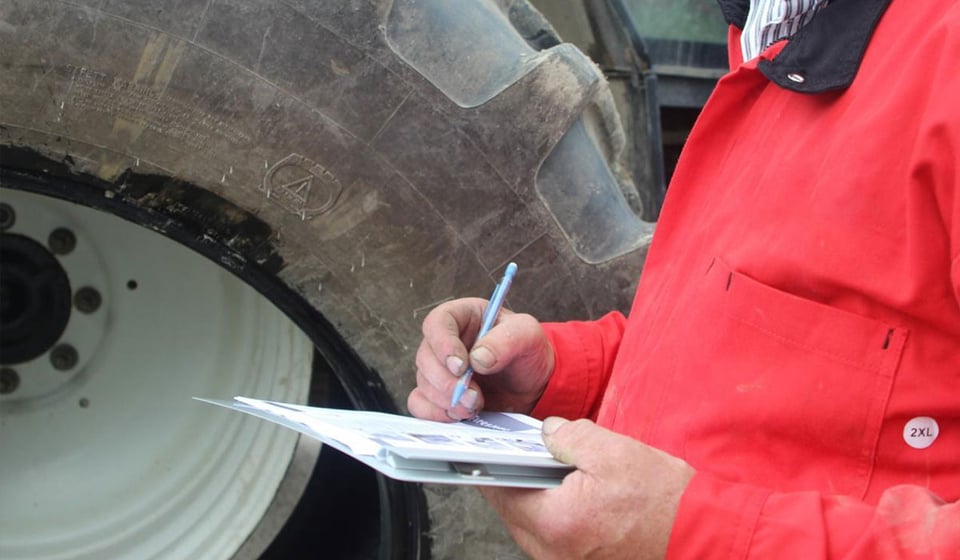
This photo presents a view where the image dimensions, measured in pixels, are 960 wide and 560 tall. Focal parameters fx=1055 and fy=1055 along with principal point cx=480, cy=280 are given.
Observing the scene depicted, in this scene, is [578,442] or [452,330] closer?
[578,442]

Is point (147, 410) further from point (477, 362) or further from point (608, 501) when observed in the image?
point (608, 501)

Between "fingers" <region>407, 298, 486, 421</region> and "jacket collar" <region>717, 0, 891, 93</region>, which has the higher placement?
"jacket collar" <region>717, 0, 891, 93</region>

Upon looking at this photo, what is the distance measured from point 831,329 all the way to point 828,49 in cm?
25

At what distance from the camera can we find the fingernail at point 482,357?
116cm

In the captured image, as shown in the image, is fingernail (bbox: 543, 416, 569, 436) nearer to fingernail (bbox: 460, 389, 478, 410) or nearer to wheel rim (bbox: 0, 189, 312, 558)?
fingernail (bbox: 460, 389, 478, 410)

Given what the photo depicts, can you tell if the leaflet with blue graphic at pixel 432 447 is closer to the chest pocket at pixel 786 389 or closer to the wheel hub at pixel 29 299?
the chest pocket at pixel 786 389

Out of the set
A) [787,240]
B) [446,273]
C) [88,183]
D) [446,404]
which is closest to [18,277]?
[88,183]

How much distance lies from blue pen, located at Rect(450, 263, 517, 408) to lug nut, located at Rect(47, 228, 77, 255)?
0.67 meters

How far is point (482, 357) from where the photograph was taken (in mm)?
1156

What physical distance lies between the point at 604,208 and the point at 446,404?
423 mm

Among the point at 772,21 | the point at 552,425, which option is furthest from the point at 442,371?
the point at 772,21

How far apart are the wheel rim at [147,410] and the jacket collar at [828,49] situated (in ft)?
2.72

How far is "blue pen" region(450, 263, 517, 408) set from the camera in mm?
1140

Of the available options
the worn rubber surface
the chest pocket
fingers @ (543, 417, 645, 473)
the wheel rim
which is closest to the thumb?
fingers @ (543, 417, 645, 473)
